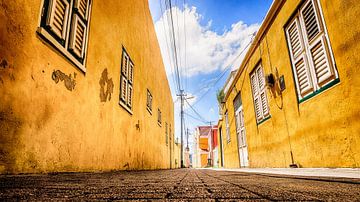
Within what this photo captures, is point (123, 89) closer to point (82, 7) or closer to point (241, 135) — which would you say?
point (82, 7)

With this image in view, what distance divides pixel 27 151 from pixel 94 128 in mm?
1377

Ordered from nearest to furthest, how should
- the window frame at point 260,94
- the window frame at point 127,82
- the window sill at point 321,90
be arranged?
the window sill at point 321,90, the window frame at point 127,82, the window frame at point 260,94

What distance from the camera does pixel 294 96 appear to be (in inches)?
162

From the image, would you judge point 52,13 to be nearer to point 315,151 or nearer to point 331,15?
point 331,15

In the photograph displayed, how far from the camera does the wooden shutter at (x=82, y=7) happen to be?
9.16ft

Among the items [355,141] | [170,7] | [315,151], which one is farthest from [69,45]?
[170,7]

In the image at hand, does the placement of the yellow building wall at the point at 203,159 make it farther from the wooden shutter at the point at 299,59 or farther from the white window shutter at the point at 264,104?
the wooden shutter at the point at 299,59

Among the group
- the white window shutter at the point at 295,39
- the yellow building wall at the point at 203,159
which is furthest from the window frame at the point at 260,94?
the yellow building wall at the point at 203,159

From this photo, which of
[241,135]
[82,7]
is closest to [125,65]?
[82,7]

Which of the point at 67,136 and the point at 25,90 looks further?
the point at 67,136

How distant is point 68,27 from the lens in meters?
2.59

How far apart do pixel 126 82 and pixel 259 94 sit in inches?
156

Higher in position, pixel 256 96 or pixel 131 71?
pixel 131 71

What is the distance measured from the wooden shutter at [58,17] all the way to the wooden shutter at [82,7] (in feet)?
0.82
